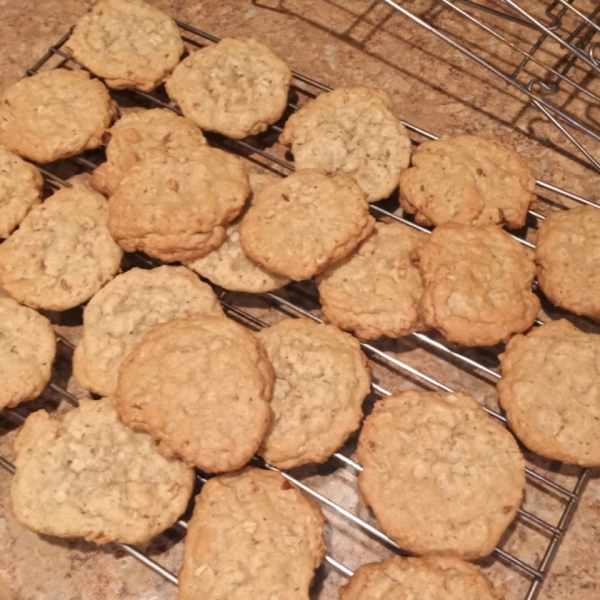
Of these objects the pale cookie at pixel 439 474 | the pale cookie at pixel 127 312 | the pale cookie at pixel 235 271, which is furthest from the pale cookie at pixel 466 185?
the pale cookie at pixel 127 312

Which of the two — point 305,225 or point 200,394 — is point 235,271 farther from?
point 200,394

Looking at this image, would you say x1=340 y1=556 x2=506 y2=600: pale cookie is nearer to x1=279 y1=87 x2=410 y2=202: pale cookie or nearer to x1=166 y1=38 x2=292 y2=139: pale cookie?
x1=279 y1=87 x2=410 y2=202: pale cookie

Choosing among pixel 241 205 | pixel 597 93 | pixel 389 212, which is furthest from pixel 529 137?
pixel 241 205

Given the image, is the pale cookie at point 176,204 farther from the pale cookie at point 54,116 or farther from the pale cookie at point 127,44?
the pale cookie at point 127,44

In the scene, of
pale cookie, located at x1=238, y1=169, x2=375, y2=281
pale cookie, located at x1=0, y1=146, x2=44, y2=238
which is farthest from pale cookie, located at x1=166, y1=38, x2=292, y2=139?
pale cookie, located at x1=0, y1=146, x2=44, y2=238

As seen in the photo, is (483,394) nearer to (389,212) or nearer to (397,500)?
(397,500)

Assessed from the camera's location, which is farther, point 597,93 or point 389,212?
point 597,93

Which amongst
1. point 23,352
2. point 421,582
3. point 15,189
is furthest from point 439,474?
point 15,189
